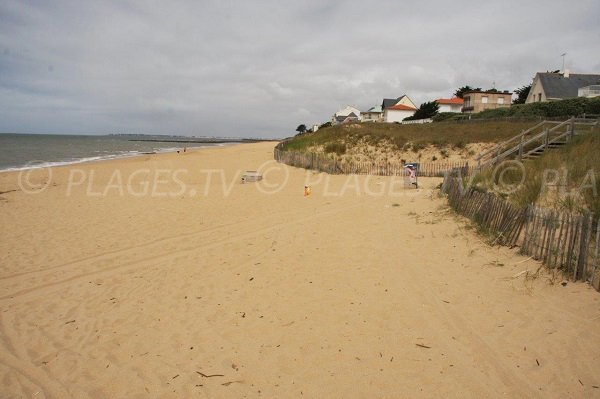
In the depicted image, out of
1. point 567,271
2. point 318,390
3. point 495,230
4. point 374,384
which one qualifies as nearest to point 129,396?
point 318,390

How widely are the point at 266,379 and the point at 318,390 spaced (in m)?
0.67

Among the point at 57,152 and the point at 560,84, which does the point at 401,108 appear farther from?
the point at 57,152

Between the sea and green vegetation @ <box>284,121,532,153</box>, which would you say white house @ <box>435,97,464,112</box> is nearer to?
green vegetation @ <box>284,121,532,153</box>

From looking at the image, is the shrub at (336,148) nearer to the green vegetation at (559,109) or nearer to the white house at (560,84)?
the green vegetation at (559,109)

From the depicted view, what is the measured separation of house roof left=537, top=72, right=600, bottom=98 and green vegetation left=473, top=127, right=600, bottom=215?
36.6 meters

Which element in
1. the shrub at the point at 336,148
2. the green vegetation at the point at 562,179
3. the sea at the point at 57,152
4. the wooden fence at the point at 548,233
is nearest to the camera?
the wooden fence at the point at 548,233

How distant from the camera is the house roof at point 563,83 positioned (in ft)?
137

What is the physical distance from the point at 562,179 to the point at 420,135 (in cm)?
2060

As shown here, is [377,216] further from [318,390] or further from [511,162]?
[318,390]

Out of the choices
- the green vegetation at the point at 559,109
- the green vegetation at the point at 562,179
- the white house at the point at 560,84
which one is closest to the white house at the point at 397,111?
the white house at the point at 560,84

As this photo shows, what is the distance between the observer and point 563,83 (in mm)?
42906

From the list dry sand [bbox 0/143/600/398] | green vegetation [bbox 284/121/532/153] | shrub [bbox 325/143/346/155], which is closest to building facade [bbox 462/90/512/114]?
green vegetation [bbox 284/121/532/153]

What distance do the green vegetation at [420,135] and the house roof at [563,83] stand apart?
18.1 meters

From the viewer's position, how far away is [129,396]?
415 cm
